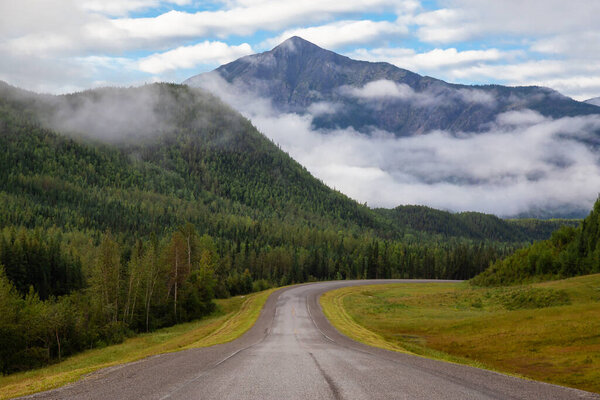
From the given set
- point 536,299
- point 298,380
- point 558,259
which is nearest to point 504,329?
point 536,299

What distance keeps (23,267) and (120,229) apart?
370 ft

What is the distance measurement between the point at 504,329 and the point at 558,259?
48.5 meters

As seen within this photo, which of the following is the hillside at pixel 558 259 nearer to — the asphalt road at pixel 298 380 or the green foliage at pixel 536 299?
the green foliage at pixel 536 299

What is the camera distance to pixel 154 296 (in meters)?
66.3

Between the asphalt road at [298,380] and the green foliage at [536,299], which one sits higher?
the asphalt road at [298,380]

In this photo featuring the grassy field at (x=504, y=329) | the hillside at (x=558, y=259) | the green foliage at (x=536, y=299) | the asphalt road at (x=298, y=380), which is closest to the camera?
the asphalt road at (x=298, y=380)

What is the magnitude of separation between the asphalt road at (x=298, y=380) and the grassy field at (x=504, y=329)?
6.74 meters

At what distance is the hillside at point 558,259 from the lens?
231 feet

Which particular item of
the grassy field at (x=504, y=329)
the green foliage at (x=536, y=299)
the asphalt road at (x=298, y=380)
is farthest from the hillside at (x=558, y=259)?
the asphalt road at (x=298, y=380)

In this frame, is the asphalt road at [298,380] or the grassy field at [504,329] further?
the grassy field at [504,329]

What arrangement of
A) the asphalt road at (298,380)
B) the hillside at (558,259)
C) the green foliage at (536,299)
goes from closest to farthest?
the asphalt road at (298,380)
the green foliage at (536,299)
the hillside at (558,259)

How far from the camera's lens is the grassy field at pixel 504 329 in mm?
24359

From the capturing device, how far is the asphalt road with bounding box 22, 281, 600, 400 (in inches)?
534

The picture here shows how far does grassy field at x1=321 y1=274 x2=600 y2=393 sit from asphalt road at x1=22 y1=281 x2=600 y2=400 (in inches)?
265
